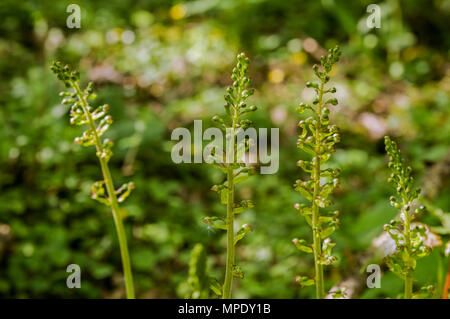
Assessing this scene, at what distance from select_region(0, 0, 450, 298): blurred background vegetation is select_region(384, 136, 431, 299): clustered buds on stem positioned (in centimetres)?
14

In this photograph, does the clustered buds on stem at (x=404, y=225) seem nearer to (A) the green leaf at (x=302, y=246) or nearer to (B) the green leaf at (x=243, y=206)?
(A) the green leaf at (x=302, y=246)

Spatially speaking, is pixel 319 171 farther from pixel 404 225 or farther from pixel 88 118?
pixel 88 118

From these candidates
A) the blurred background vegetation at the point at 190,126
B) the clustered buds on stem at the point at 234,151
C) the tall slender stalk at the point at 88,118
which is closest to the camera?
the clustered buds on stem at the point at 234,151

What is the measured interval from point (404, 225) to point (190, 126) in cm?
311

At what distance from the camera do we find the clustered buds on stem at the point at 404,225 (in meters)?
1.01

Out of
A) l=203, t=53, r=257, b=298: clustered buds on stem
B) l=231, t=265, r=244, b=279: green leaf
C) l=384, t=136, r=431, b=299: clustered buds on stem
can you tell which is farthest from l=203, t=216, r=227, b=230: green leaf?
l=384, t=136, r=431, b=299: clustered buds on stem

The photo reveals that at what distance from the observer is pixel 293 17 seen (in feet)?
17.7

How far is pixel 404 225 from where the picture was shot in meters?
1.06

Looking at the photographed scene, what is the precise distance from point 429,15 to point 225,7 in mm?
2574

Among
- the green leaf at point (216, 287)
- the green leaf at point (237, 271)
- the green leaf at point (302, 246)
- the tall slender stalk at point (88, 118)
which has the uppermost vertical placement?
the tall slender stalk at point (88, 118)

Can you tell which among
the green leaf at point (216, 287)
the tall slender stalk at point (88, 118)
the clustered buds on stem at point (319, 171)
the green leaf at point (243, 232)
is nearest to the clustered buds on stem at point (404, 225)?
the clustered buds on stem at point (319, 171)

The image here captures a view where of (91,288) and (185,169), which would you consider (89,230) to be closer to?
(91,288)

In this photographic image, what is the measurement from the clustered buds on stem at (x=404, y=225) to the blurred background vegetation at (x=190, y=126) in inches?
5.6

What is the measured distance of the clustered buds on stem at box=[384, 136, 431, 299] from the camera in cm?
101
